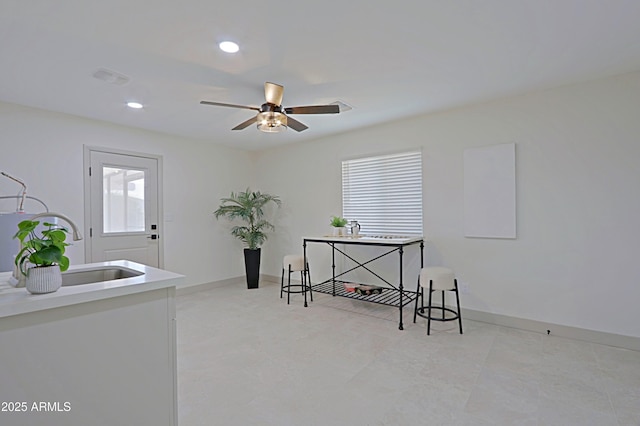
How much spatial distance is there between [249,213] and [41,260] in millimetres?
4030

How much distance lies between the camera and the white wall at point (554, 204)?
282 cm

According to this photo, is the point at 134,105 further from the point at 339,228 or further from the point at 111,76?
the point at 339,228

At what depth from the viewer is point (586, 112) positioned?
2957mm

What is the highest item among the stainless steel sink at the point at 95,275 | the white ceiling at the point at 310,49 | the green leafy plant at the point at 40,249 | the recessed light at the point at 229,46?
the white ceiling at the point at 310,49

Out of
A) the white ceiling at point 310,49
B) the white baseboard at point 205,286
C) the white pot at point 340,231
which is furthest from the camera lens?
the white baseboard at point 205,286

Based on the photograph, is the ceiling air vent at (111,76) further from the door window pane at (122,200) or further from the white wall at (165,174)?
the door window pane at (122,200)

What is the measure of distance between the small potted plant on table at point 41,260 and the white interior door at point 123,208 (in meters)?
3.06

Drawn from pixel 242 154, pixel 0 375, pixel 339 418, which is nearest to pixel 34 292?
pixel 0 375

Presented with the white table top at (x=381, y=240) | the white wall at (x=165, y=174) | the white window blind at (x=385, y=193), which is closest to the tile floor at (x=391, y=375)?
the white table top at (x=381, y=240)

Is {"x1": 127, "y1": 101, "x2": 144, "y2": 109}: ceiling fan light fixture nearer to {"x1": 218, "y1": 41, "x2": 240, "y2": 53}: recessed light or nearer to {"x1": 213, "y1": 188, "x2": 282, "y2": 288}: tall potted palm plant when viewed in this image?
{"x1": 218, "y1": 41, "x2": 240, "y2": 53}: recessed light

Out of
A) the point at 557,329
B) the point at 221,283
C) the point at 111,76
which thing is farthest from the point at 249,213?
the point at 557,329

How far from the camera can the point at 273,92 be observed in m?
2.68

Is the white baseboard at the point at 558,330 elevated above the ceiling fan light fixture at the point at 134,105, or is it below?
below

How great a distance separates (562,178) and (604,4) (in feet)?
5.45
